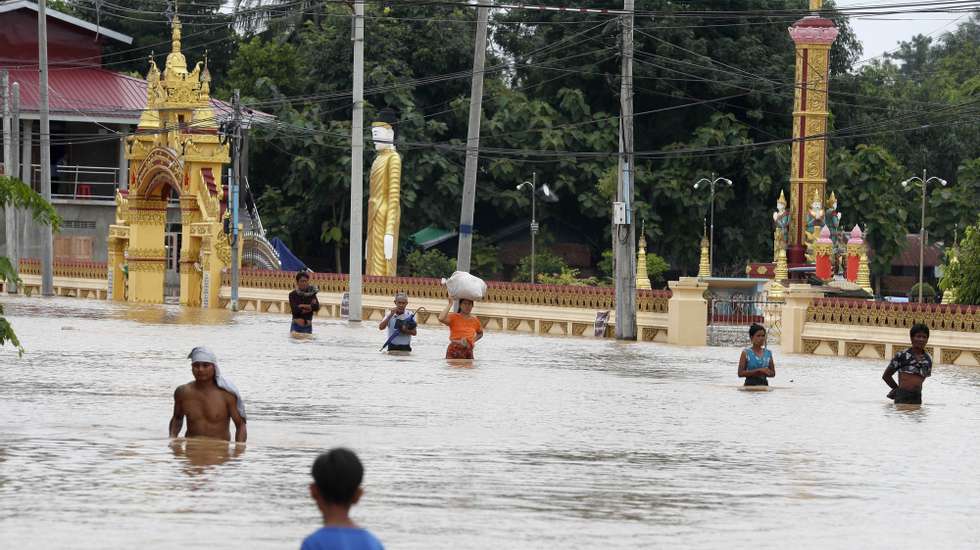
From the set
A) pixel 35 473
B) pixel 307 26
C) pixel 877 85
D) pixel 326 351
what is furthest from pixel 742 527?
pixel 877 85

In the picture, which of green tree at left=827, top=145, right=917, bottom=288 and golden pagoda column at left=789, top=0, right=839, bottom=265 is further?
Answer: green tree at left=827, top=145, right=917, bottom=288

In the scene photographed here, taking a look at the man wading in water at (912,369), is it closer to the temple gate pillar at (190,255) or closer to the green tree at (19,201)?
the green tree at (19,201)

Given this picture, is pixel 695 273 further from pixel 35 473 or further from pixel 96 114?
pixel 35 473

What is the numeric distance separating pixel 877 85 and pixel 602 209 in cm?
2558

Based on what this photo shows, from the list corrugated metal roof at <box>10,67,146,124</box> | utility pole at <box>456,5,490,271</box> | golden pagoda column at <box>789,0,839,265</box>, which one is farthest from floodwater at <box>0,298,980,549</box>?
corrugated metal roof at <box>10,67,146,124</box>

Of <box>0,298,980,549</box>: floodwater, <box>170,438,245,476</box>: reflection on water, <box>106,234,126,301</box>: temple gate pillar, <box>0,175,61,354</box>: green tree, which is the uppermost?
<box>0,175,61,354</box>: green tree

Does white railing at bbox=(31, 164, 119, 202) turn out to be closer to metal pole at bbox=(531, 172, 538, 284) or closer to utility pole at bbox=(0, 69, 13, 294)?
utility pole at bbox=(0, 69, 13, 294)

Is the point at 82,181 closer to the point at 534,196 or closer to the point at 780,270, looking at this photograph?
the point at 534,196

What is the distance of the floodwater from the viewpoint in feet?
36.5

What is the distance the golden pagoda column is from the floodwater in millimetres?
29645

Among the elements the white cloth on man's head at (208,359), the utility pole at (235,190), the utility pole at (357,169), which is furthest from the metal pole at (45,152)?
the white cloth on man's head at (208,359)

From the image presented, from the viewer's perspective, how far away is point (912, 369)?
20.7m

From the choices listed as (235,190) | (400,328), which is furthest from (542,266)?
(400,328)

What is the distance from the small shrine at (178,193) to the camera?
50.4 m
